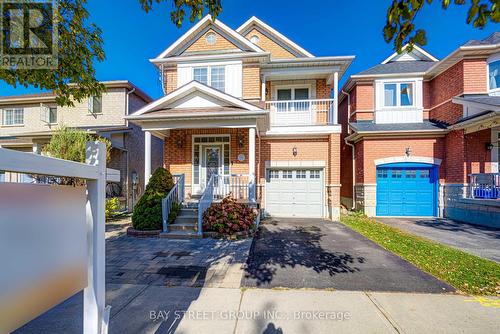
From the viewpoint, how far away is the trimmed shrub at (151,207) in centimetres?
756

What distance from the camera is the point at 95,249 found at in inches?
69.7

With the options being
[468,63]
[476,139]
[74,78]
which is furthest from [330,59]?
[74,78]

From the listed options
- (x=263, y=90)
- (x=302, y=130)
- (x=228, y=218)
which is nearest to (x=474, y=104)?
(x=302, y=130)

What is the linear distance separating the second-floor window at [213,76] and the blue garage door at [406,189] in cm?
883

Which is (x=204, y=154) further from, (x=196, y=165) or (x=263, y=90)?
(x=263, y=90)

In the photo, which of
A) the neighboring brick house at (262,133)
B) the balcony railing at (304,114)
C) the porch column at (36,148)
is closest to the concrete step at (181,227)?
the neighboring brick house at (262,133)

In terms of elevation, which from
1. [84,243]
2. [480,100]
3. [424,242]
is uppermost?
[480,100]

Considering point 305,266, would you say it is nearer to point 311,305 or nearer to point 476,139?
point 311,305

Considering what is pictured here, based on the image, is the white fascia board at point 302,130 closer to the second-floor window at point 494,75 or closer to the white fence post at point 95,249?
the second-floor window at point 494,75

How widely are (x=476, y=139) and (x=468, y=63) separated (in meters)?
3.50

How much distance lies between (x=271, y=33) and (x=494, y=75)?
419 inches

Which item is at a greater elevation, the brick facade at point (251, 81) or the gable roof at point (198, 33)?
the gable roof at point (198, 33)

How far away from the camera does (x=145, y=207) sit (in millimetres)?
7781

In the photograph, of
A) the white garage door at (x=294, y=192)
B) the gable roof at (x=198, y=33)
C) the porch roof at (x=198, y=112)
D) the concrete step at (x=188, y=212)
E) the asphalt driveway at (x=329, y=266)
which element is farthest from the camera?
the gable roof at (x=198, y=33)
